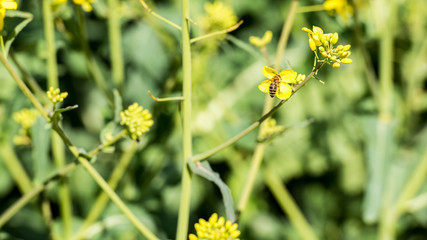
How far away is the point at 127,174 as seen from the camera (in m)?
1.32

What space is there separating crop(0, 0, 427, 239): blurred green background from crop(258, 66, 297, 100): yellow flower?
1.48 ft

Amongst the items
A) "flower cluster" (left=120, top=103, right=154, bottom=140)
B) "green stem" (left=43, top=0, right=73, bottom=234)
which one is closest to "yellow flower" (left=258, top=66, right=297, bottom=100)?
"flower cluster" (left=120, top=103, right=154, bottom=140)

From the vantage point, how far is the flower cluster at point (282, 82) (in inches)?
25.6

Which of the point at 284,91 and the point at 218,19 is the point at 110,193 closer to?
the point at 284,91

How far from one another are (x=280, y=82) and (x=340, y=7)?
50 cm

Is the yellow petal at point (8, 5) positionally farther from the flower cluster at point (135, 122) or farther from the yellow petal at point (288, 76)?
the yellow petal at point (288, 76)

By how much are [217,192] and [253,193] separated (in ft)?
0.43

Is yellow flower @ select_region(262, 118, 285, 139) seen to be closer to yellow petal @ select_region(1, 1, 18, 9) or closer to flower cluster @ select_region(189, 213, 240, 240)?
flower cluster @ select_region(189, 213, 240, 240)

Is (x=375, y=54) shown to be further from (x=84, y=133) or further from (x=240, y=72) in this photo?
(x=84, y=133)

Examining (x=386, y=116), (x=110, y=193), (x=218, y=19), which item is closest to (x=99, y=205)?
(x=110, y=193)

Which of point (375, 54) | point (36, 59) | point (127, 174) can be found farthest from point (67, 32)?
point (375, 54)

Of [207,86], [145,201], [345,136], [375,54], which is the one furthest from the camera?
[375,54]

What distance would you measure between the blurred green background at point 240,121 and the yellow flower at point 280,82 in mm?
451

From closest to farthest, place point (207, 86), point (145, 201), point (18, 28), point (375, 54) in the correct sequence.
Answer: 1. point (18, 28)
2. point (145, 201)
3. point (207, 86)
4. point (375, 54)
